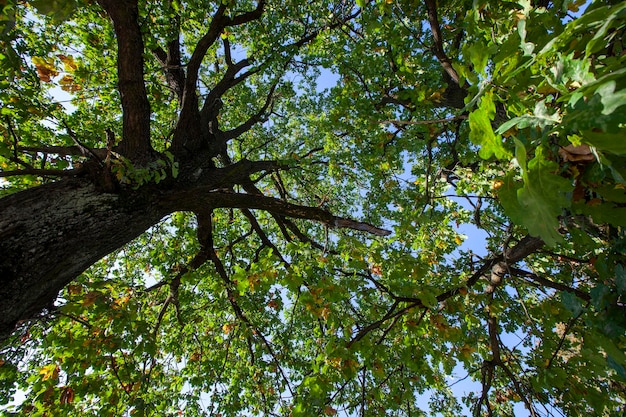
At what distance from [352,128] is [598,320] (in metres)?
3.72

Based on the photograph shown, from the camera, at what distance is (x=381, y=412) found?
338cm

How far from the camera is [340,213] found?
22.4 ft

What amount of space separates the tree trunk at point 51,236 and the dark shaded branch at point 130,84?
62 centimetres

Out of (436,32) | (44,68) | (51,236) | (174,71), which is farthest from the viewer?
(174,71)

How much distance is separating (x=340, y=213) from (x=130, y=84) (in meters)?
4.62

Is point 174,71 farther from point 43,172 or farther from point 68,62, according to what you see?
point 43,172

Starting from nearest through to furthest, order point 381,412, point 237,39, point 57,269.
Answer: point 57,269, point 381,412, point 237,39

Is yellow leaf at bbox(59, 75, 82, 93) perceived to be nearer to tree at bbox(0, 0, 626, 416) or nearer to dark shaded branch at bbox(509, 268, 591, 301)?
tree at bbox(0, 0, 626, 416)

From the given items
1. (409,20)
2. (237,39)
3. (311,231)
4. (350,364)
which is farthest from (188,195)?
(237,39)

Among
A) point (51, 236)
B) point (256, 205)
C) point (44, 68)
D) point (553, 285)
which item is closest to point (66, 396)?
point (51, 236)

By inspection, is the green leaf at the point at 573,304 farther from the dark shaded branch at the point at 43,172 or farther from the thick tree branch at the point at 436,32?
the dark shaded branch at the point at 43,172

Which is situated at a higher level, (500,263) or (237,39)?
(237,39)

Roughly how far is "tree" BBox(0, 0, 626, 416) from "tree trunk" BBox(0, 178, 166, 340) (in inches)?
0.5

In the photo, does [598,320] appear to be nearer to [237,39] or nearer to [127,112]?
[127,112]
